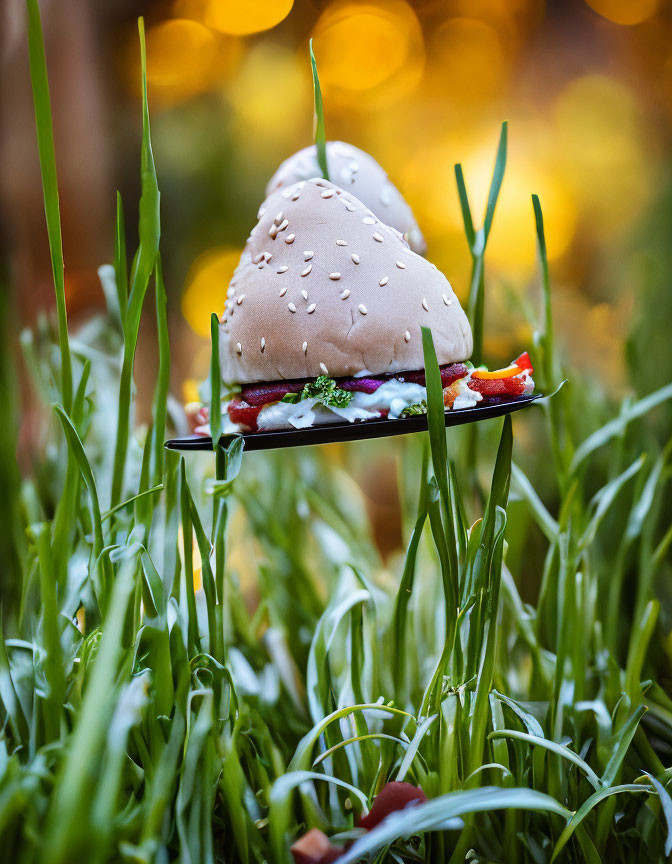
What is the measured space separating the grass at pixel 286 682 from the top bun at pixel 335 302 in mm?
70

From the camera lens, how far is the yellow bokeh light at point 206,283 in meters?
1.12

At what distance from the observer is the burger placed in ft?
1.56

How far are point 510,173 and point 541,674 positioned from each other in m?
0.92

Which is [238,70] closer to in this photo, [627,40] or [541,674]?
[627,40]

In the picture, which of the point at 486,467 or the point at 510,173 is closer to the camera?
the point at 486,467

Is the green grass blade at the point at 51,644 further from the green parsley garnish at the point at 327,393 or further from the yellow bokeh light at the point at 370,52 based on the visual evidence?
the yellow bokeh light at the point at 370,52

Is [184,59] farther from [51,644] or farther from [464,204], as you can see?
[51,644]

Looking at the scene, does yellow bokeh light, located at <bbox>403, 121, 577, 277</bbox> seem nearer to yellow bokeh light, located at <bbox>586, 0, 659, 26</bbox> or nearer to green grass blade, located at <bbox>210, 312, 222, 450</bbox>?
yellow bokeh light, located at <bbox>586, 0, 659, 26</bbox>

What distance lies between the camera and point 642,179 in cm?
106

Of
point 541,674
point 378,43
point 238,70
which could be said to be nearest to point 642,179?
point 378,43

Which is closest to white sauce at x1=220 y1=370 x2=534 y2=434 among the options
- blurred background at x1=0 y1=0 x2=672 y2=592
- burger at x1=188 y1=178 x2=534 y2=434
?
burger at x1=188 y1=178 x2=534 y2=434

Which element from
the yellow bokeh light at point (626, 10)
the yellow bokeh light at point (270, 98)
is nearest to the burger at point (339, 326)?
the yellow bokeh light at point (270, 98)

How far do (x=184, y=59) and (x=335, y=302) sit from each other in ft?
2.94

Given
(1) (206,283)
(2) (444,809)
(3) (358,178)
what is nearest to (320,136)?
(3) (358,178)
